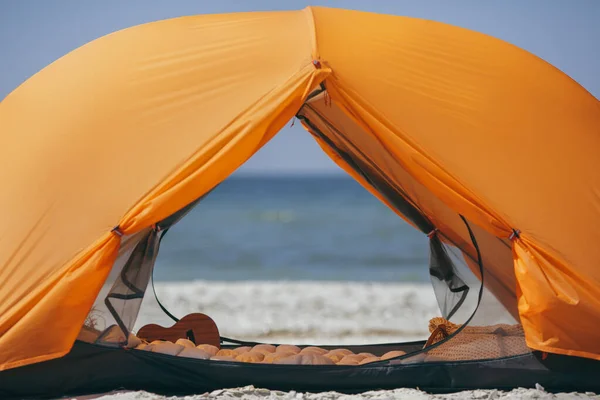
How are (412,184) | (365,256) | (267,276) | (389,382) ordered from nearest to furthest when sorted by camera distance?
1. (389,382)
2. (412,184)
3. (267,276)
4. (365,256)

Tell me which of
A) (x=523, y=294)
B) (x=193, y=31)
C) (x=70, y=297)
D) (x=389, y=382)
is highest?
(x=193, y=31)

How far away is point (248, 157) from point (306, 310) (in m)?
5.53

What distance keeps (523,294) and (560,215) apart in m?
0.52

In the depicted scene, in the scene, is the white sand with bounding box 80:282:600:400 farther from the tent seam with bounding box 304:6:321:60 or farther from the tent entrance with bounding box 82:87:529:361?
the tent seam with bounding box 304:6:321:60

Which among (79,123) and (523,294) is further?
(79,123)

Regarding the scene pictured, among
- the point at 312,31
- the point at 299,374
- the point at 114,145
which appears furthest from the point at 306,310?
the point at 114,145

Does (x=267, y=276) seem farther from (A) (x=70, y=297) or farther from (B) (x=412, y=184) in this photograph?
(A) (x=70, y=297)

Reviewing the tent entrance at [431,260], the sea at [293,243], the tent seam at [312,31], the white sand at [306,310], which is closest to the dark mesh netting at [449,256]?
the tent entrance at [431,260]

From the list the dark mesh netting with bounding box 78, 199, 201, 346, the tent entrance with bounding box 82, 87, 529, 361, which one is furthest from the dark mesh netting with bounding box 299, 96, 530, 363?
the dark mesh netting with bounding box 78, 199, 201, 346

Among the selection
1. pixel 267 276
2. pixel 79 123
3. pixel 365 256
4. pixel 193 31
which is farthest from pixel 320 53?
pixel 365 256

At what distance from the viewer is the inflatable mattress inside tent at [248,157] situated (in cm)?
420

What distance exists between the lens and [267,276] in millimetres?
16500

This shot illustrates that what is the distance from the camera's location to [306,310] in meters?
9.59

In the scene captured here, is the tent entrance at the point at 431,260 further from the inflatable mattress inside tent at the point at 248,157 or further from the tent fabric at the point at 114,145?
the tent fabric at the point at 114,145
